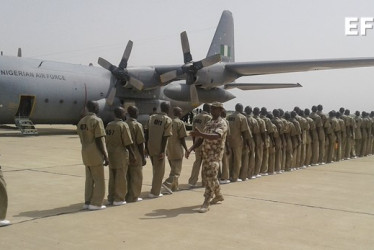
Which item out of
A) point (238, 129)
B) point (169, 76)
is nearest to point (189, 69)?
point (169, 76)

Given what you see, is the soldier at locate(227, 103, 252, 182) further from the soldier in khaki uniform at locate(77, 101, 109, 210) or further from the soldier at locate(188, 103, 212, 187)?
the soldier in khaki uniform at locate(77, 101, 109, 210)

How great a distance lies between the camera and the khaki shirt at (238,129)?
905 cm

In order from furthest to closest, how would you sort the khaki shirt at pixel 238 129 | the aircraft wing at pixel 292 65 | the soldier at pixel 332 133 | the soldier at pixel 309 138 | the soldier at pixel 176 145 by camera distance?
1. the aircraft wing at pixel 292 65
2. the soldier at pixel 332 133
3. the soldier at pixel 309 138
4. the khaki shirt at pixel 238 129
5. the soldier at pixel 176 145

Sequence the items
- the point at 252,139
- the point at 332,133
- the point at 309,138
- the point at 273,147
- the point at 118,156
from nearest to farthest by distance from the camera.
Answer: the point at 118,156, the point at 252,139, the point at 273,147, the point at 309,138, the point at 332,133

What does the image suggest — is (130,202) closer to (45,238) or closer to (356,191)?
(45,238)

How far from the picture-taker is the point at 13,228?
5.27m

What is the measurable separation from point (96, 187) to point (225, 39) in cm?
2252

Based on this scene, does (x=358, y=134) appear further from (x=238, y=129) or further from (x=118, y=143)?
(x=118, y=143)

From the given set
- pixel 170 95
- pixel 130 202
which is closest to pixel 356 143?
pixel 170 95

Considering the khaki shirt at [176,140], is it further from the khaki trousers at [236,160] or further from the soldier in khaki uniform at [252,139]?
the soldier in khaki uniform at [252,139]

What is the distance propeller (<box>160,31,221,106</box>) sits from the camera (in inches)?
765

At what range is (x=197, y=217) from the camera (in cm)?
603

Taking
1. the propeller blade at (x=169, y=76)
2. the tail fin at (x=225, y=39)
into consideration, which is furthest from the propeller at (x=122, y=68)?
the tail fin at (x=225, y=39)

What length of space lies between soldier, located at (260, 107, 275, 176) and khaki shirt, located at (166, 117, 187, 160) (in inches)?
110
